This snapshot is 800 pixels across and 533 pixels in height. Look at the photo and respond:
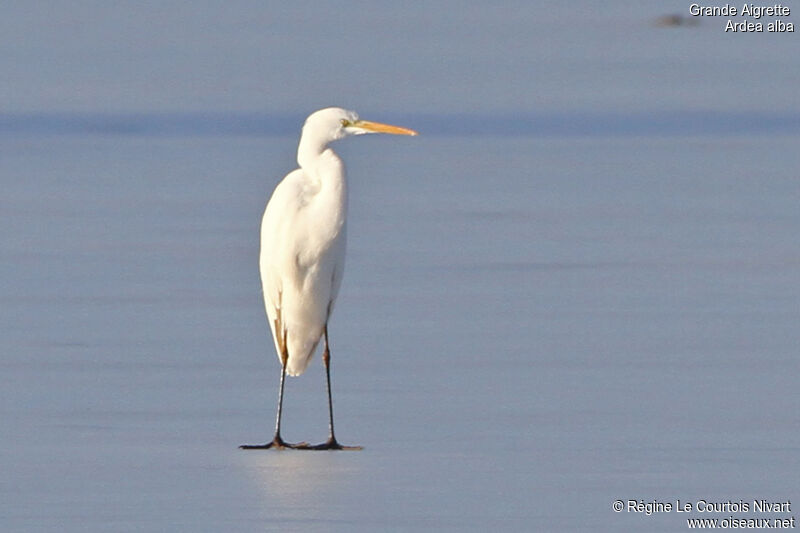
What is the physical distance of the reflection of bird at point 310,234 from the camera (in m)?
7.44

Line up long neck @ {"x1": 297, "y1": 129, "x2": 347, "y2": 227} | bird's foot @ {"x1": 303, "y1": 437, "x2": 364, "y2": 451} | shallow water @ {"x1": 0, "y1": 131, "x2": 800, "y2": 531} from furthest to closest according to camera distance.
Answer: long neck @ {"x1": 297, "y1": 129, "x2": 347, "y2": 227} → bird's foot @ {"x1": 303, "y1": 437, "x2": 364, "y2": 451} → shallow water @ {"x1": 0, "y1": 131, "x2": 800, "y2": 531}

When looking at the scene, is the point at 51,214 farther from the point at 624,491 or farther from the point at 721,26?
the point at 721,26

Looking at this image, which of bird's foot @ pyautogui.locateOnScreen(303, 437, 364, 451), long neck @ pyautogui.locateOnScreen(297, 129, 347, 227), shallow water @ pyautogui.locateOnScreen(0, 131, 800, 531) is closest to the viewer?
shallow water @ pyautogui.locateOnScreen(0, 131, 800, 531)

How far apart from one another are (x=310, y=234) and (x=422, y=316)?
2512 mm

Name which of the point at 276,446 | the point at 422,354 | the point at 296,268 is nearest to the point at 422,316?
the point at 422,354

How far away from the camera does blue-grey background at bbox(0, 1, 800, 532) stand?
6582 millimetres

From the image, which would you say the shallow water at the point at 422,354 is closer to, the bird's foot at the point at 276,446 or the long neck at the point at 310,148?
the bird's foot at the point at 276,446

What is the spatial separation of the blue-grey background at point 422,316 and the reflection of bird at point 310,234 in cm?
44

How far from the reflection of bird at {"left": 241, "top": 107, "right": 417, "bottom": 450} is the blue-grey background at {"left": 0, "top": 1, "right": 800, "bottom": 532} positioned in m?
0.44

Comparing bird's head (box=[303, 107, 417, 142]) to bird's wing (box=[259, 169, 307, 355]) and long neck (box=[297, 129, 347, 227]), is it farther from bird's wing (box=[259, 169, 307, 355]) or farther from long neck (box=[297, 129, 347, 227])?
bird's wing (box=[259, 169, 307, 355])

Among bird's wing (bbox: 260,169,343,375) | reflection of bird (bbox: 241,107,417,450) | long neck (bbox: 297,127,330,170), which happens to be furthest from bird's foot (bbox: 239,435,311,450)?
long neck (bbox: 297,127,330,170)

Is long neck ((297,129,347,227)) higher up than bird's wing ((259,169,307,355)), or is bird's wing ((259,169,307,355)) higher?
long neck ((297,129,347,227))

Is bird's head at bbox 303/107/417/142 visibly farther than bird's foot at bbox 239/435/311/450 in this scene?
Yes

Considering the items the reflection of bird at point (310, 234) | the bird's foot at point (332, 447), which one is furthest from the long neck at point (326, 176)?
the bird's foot at point (332, 447)
